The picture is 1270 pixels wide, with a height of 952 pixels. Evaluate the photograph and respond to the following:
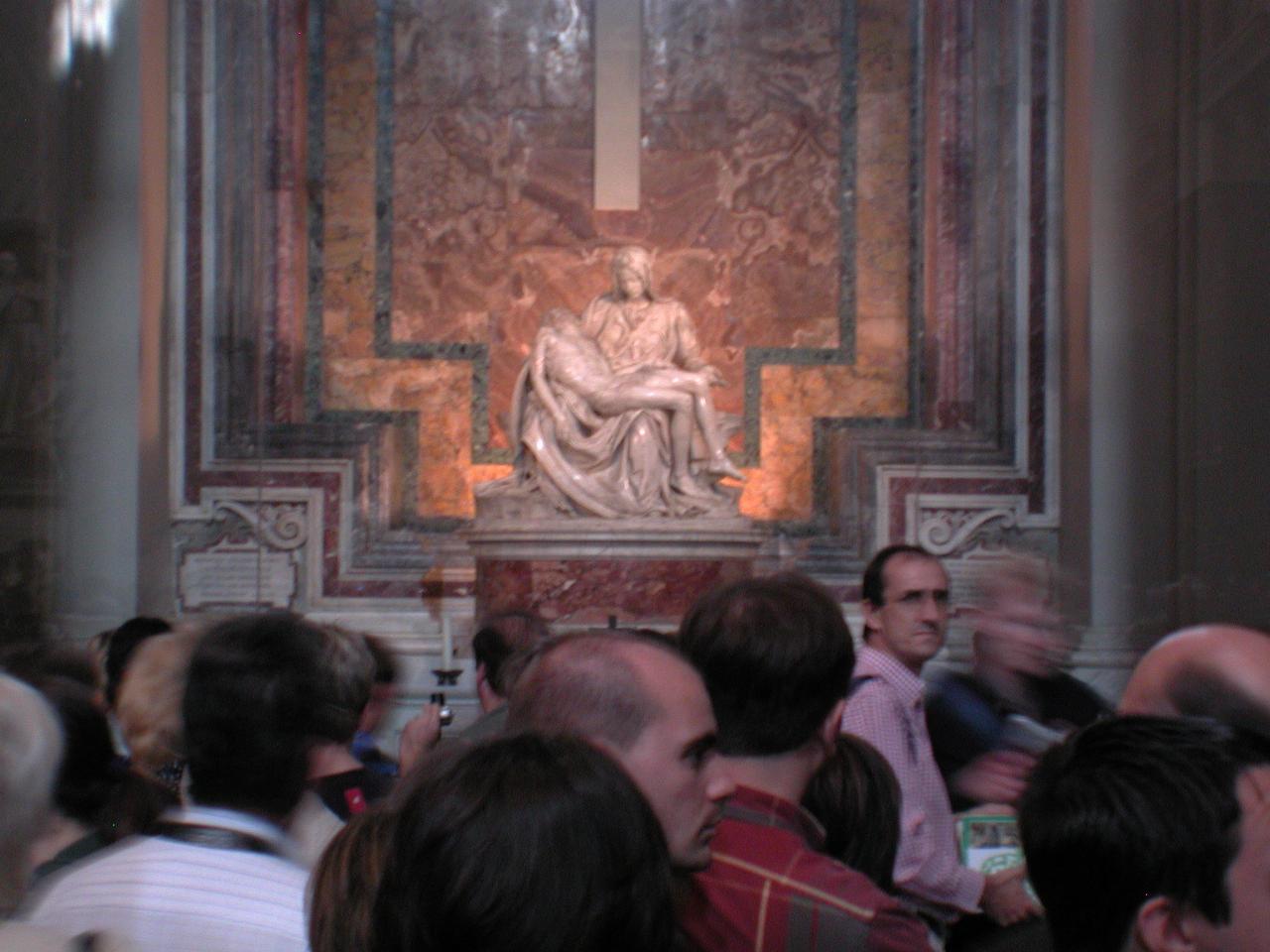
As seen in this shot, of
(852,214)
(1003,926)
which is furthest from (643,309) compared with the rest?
(1003,926)

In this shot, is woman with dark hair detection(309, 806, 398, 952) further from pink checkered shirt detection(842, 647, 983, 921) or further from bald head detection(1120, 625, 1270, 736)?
pink checkered shirt detection(842, 647, 983, 921)

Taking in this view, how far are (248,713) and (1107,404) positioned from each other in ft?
22.2

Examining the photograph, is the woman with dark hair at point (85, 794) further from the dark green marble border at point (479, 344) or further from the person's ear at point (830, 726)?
the dark green marble border at point (479, 344)

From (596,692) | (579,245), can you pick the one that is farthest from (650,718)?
(579,245)

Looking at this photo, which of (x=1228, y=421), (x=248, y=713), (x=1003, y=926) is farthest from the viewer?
(x=1228, y=421)

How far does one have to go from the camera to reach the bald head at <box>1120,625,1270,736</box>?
200 centimetres

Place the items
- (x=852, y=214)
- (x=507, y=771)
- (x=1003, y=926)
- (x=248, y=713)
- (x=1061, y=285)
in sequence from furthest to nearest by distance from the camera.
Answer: (x=852, y=214) < (x=1061, y=285) < (x=1003, y=926) < (x=248, y=713) < (x=507, y=771)

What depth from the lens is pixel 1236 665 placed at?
2039 millimetres

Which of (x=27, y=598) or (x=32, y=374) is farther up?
(x=32, y=374)

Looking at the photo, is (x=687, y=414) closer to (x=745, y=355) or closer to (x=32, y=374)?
(x=745, y=355)

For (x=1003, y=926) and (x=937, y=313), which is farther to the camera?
(x=937, y=313)

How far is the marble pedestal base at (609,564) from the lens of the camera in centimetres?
799

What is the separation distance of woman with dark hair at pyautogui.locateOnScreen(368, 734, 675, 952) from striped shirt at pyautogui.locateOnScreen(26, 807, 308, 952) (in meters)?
0.61

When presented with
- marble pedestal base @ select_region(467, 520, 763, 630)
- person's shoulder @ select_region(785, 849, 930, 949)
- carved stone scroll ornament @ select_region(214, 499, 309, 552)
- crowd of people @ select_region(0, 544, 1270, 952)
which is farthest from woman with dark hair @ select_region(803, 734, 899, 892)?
carved stone scroll ornament @ select_region(214, 499, 309, 552)
